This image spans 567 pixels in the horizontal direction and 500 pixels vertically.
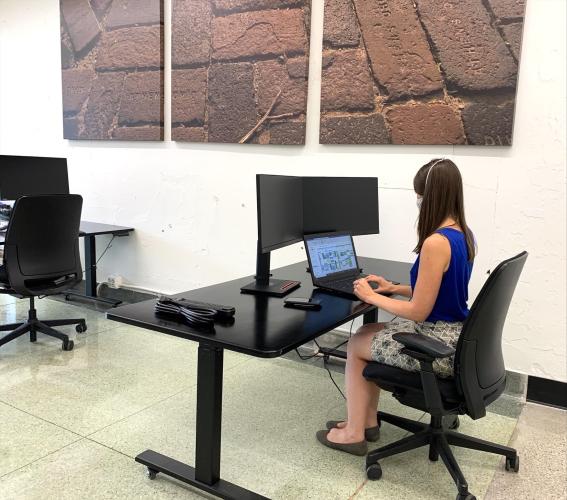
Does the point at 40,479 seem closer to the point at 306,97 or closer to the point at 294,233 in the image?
the point at 294,233

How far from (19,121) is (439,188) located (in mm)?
4334

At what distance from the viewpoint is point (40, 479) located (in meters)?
1.99

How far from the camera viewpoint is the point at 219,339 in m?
1.66

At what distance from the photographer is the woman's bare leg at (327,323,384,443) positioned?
7.01 ft

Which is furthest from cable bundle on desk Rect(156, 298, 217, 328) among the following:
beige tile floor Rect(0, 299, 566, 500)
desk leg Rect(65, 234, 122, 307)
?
desk leg Rect(65, 234, 122, 307)

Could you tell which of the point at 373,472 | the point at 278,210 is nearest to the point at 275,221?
the point at 278,210

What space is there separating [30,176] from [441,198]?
3175 millimetres

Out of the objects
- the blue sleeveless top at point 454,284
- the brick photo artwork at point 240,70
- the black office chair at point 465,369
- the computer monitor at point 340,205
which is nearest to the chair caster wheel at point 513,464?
the black office chair at point 465,369

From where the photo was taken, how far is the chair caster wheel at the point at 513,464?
215 centimetres

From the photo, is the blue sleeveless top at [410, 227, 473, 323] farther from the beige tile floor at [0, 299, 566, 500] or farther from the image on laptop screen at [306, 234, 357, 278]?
the beige tile floor at [0, 299, 566, 500]

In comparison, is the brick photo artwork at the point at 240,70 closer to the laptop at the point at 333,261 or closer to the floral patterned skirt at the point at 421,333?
the laptop at the point at 333,261

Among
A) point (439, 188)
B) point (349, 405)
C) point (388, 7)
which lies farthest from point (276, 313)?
point (388, 7)

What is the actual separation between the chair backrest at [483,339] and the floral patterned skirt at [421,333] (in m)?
0.10

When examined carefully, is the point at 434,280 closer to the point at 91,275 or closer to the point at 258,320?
the point at 258,320
